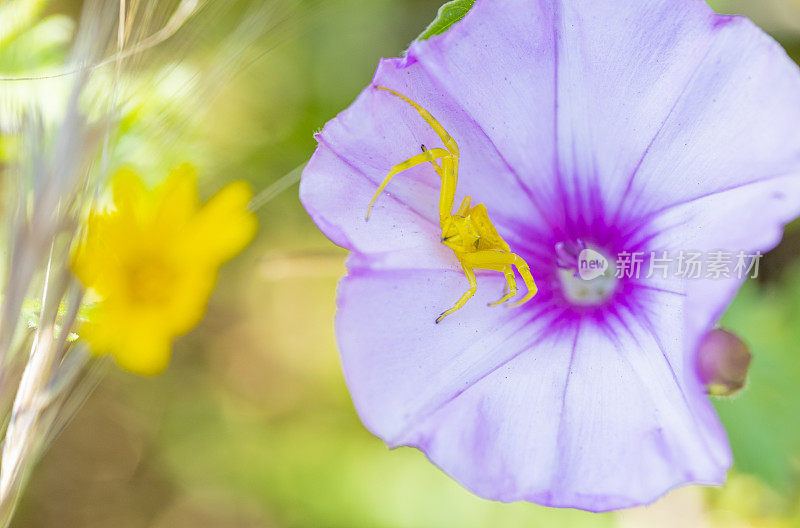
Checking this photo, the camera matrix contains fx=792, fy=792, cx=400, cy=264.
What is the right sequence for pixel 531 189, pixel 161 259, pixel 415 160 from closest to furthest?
pixel 415 160 < pixel 531 189 < pixel 161 259

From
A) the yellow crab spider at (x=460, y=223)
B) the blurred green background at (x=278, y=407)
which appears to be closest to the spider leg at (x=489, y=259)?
the yellow crab spider at (x=460, y=223)

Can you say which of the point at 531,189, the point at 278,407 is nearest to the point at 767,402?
the point at 531,189

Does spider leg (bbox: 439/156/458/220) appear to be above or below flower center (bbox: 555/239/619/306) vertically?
above

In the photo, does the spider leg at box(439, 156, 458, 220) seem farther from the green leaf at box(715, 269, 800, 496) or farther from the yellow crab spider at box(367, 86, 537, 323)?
the green leaf at box(715, 269, 800, 496)

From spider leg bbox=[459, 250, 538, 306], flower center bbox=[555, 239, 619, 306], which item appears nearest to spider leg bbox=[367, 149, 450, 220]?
spider leg bbox=[459, 250, 538, 306]

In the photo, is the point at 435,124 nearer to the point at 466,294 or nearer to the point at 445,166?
the point at 445,166

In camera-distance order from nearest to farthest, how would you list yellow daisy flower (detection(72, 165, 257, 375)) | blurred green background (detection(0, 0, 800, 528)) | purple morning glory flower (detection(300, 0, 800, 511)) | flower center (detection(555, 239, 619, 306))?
purple morning glory flower (detection(300, 0, 800, 511)) → flower center (detection(555, 239, 619, 306)) → yellow daisy flower (detection(72, 165, 257, 375)) → blurred green background (detection(0, 0, 800, 528))

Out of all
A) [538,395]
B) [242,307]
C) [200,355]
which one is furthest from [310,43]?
[538,395]
